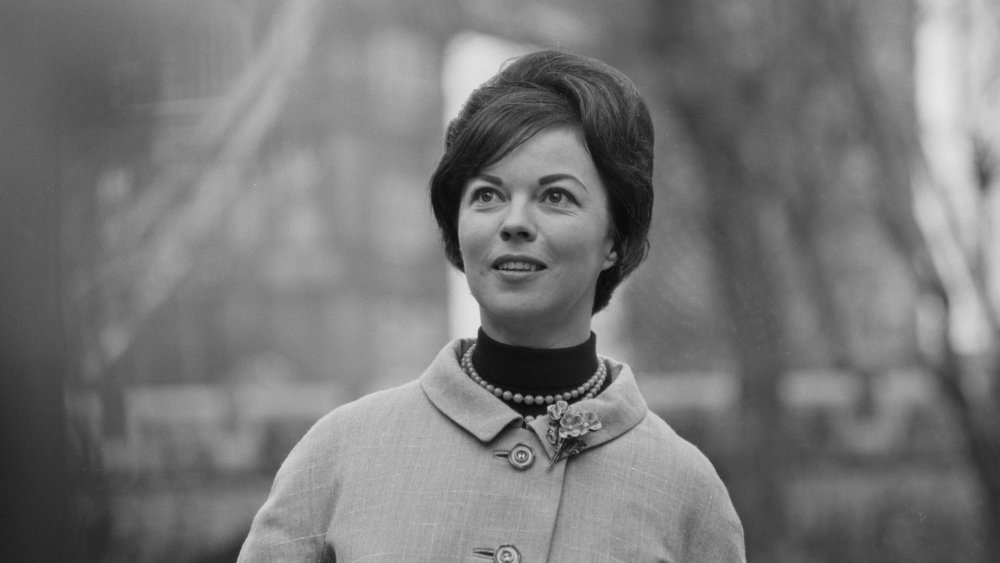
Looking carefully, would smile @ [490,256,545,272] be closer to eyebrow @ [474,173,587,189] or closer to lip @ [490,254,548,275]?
lip @ [490,254,548,275]

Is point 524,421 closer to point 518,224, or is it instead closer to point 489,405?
point 489,405

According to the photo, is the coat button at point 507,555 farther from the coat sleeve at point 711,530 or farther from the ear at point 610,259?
the ear at point 610,259

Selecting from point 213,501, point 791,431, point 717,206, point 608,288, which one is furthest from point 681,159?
point 608,288

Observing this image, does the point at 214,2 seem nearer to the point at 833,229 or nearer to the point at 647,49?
the point at 647,49

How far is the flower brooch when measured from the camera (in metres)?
1.65

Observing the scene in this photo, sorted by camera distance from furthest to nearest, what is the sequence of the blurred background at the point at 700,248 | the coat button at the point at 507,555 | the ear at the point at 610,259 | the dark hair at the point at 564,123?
the blurred background at the point at 700,248, the ear at the point at 610,259, the dark hair at the point at 564,123, the coat button at the point at 507,555

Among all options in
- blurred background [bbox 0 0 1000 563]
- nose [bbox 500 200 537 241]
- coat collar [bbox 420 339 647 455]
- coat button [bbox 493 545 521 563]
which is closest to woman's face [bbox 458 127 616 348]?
nose [bbox 500 200 537 241]

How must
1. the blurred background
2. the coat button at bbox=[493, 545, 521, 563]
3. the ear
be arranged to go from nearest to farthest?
1. the coat button at bbox=[493, 545, 521, 563]
2. the ear
3. the blurred background

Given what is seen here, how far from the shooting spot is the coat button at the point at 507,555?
5.15ft

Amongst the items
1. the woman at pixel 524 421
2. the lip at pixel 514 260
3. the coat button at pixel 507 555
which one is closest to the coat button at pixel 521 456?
the woman at pixel 524 421

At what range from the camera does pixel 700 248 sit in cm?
603

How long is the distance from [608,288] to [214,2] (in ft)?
13.4

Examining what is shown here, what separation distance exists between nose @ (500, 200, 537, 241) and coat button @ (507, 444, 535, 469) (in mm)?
289

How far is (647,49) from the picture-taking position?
6086 mm
